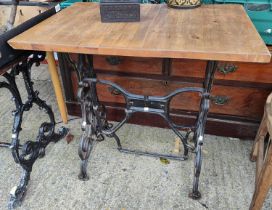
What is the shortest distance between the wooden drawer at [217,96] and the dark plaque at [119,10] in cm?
64

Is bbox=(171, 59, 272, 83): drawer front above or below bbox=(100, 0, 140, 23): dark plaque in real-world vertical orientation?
below

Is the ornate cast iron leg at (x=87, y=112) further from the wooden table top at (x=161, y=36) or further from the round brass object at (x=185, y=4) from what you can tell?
the round brass object at (x=185, y=4)

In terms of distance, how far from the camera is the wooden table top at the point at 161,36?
1098 millimetres

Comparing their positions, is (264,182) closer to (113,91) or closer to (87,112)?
(87,112)

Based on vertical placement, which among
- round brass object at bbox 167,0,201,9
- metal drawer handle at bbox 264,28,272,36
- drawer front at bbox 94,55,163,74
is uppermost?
round brass object at bbox 167,0,201,9

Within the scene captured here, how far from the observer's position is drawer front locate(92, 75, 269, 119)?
74.2 inches

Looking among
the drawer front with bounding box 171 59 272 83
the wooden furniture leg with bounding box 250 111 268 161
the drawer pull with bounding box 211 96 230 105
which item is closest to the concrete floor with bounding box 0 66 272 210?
the wooden furniture leg with bounding box 250 111 268 161

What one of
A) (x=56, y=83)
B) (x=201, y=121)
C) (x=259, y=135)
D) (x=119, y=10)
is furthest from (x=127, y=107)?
(x=259, y=135)

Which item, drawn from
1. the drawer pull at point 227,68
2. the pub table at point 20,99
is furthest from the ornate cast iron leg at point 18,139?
the drawer pull at point 227,68

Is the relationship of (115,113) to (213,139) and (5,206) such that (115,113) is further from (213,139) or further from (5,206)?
(5,206)

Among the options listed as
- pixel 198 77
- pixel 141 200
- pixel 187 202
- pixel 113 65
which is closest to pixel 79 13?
pixel 113 65

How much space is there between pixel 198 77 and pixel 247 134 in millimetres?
605

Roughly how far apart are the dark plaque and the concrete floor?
38.8 inches

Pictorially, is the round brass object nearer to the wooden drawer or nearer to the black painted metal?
the black painted metal
